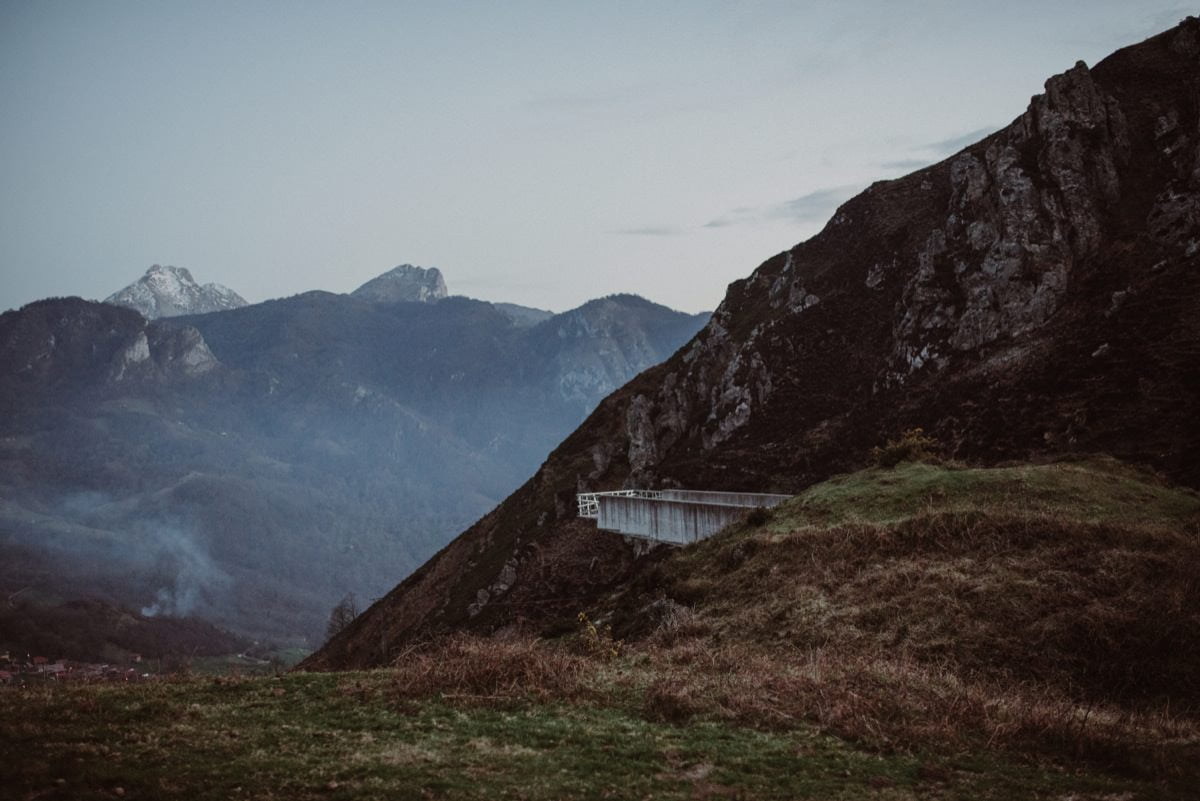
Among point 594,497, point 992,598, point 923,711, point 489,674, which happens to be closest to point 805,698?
point 923,711

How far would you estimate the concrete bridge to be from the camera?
1630 inches

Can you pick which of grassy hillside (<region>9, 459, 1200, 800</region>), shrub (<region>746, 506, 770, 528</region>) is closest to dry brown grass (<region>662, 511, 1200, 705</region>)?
grassy hillside (<region>9, 459, 1200, 800</region>)

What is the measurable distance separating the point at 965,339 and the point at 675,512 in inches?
857

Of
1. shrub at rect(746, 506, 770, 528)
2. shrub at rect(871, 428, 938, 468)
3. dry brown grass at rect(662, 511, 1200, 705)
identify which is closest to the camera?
dry brown grass at rect(662, 511, 1200, 705)

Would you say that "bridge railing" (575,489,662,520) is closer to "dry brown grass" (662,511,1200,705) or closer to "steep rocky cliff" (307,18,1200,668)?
"steep rocky cliff" (307,18,1200,668)

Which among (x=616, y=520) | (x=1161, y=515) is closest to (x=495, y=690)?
(x=1161, y=515)

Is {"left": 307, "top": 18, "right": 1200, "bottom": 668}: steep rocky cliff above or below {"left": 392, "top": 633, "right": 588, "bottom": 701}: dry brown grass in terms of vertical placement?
above

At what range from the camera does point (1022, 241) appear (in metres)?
52.3

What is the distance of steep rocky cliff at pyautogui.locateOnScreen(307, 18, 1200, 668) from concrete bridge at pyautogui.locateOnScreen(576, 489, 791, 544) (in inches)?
126

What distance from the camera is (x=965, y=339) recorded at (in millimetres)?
52562

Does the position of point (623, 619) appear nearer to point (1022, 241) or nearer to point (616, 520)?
point (616, 520)

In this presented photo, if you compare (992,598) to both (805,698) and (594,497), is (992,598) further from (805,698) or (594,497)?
(594,497)

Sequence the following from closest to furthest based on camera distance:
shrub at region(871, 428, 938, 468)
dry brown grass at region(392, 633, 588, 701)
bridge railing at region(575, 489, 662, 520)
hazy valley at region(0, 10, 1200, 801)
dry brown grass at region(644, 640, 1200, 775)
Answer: hazy valley at region(0, 10, 1200, 801), dry brown grass at region(644, 640, 1200, 775), dry brown grass at region(392, 633, 588, 701), shrub at region(871, 428, 938, 468), bridge railing at region(575, 489, 662, 520)

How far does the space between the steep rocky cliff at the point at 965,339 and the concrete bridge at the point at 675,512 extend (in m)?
3.19
